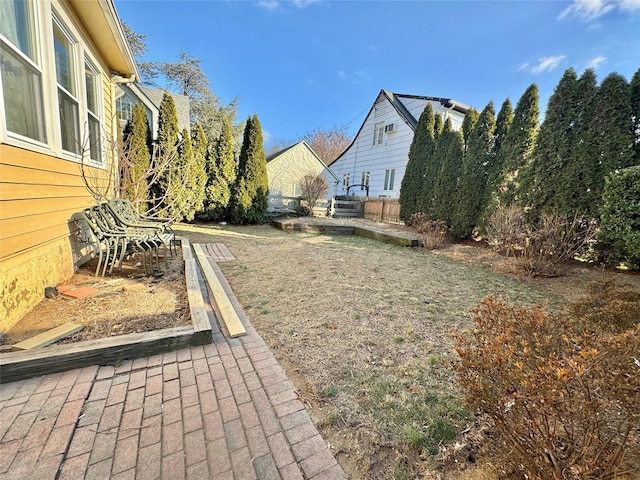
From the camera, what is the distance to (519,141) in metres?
6.63

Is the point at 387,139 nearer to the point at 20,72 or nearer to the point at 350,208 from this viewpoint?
the point at 350,208

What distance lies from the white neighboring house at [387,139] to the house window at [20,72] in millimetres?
12385

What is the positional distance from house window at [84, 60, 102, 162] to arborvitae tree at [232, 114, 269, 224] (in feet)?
17.4

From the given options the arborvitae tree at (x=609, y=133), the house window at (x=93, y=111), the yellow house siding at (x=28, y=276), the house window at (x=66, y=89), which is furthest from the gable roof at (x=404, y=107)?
the yellow house siding at (x=28, y=276)

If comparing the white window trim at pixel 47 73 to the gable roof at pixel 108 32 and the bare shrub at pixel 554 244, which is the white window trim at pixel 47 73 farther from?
the bare shrub at pixel 554 244

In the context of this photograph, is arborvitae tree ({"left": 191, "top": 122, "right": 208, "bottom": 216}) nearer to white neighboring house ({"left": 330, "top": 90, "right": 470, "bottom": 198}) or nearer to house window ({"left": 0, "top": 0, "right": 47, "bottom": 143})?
house window ({"left": 0, "top": 0, "right": 47, "bottom": 143})

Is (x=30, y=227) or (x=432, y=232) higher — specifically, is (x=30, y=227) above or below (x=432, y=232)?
above

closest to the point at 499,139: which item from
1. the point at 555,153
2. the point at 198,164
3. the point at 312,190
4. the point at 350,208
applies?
the point at 555,153

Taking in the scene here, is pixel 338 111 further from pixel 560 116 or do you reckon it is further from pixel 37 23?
pixel 37 23

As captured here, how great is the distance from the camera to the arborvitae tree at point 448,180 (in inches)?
335

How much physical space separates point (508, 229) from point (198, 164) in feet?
30.9

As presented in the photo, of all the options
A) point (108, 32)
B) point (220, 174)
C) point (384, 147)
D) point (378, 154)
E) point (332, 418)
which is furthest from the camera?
point (378, 154)

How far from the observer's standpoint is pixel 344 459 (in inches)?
55.5

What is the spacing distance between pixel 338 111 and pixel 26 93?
3027 cm
